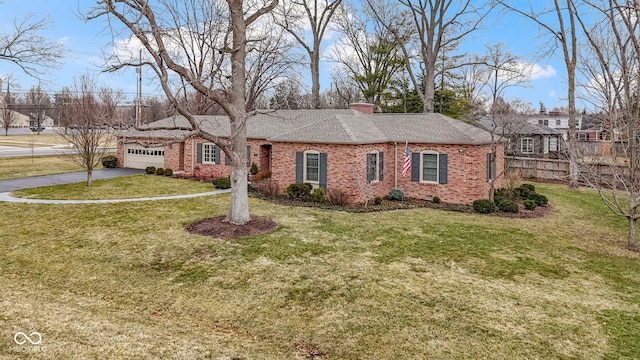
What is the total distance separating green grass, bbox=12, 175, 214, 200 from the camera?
17.5 meters

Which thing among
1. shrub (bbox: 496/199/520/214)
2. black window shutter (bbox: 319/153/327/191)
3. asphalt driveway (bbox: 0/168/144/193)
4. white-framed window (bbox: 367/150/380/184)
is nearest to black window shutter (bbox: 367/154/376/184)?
white-framed window (bbox: 367/150/380/184)

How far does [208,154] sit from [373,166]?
1069 centimetres

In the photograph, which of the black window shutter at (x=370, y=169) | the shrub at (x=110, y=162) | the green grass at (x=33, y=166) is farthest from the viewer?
the shrub at (x=110, y=162)

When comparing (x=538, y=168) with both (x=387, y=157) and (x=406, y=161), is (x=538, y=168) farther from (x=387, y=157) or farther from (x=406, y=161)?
(x=406, y=161)

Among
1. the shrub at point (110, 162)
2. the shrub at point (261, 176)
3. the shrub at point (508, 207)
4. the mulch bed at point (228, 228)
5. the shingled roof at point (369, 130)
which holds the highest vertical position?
the shingled roof at point (369, 130)

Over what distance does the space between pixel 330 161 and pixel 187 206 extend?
20.6 feet

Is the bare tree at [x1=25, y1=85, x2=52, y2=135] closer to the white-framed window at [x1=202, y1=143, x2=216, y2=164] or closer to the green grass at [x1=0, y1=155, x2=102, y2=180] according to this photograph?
the green grass at [x1=0, y1=155, x2=102, y2=180]

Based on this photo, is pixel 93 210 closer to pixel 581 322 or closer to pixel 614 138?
pixel 581 322

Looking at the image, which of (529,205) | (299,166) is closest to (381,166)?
(299,166)

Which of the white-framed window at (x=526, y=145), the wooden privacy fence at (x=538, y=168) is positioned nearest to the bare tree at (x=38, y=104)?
the wooden privacy fence at (x=538, y=168)

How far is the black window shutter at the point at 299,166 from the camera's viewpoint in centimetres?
1859

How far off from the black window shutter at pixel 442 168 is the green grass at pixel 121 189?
1116cm

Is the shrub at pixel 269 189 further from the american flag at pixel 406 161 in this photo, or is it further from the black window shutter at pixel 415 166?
the black window shutter at pixel 415 166

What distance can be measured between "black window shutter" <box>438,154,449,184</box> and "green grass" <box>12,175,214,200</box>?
11.2m
